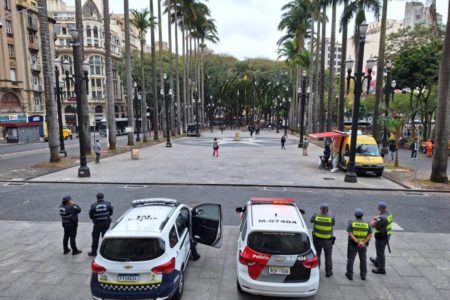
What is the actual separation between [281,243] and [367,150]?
1500 centimetres

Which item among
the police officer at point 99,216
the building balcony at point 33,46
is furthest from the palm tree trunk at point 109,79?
the building balcony at point 33,46

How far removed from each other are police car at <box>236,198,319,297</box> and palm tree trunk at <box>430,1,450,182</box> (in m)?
13.6

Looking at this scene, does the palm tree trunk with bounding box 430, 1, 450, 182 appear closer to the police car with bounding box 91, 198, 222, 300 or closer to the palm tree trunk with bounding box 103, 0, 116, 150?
the police car with bounding box 91, 198, 222, 300

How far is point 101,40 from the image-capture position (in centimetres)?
7588

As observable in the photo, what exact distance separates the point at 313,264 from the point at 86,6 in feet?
332

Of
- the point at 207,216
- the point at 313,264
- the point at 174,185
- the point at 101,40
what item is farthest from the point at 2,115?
the point at 313,264

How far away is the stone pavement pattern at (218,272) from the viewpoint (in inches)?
257

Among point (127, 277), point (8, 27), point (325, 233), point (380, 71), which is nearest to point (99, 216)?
point (127, 277)

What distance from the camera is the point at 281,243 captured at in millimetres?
5980

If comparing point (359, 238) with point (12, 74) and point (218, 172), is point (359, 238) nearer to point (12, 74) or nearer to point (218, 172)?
point (218, 172)

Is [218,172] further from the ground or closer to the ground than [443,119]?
closer to the ground

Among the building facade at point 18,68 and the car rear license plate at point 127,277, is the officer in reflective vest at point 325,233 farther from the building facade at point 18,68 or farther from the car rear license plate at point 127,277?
the building facade at point 18,68

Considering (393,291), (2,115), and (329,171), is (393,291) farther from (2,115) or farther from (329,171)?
(2,115)

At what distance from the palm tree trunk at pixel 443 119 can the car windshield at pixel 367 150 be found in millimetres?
3121
